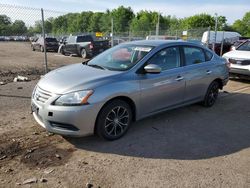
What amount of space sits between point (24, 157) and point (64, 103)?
97 cm

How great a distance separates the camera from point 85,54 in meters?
19.7

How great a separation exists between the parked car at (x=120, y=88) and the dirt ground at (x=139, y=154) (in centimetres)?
34

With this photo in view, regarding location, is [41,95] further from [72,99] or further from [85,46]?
[85,46]

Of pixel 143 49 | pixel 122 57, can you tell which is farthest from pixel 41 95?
pixel 143 49

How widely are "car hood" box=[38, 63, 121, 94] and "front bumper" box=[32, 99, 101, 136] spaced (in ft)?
0.93

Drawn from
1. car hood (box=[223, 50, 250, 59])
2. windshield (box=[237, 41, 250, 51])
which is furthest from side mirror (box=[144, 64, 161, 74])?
windshield (box=[237, 41, 250, 51])

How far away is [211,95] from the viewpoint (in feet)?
22.5

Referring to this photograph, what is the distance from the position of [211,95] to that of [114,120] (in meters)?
3.16

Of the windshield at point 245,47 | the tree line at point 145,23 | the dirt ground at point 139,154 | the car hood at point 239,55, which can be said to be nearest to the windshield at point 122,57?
the dirt ground at point 139,154

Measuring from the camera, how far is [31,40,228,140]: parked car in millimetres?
4293

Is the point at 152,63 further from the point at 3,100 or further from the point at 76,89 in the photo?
the point at 3,100

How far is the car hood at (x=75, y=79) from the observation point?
4.37 m

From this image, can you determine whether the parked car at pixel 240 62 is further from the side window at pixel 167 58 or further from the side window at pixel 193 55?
the side window at pixel 167 58

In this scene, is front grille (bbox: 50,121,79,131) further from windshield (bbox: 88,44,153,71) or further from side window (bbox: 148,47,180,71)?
side window (bbox: 148,47,180,71)
